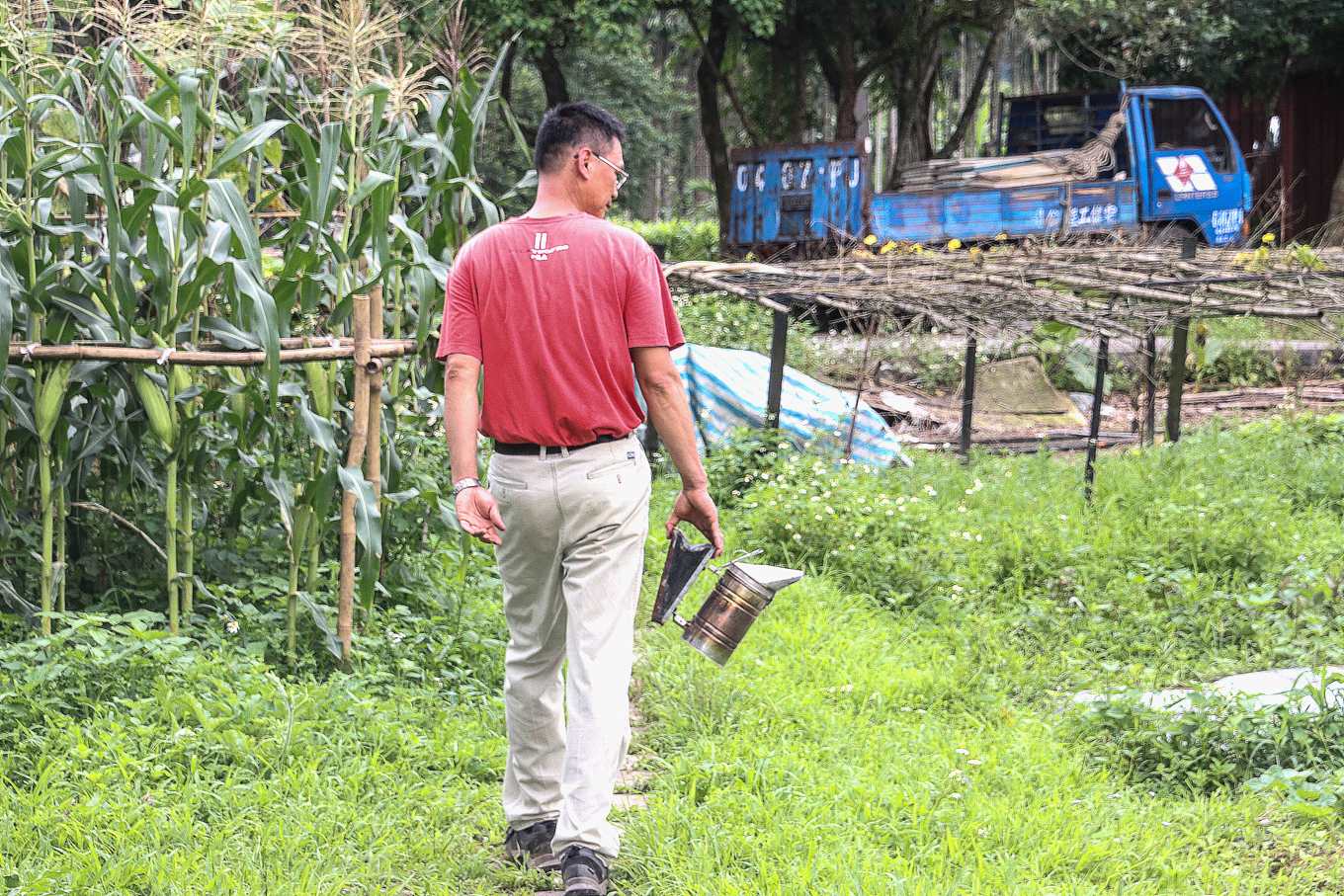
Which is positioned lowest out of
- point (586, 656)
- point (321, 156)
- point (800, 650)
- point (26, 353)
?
point (800, 650)

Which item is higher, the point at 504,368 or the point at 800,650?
the point at 504,368

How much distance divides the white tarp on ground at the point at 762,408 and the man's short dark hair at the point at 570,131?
5405 mm

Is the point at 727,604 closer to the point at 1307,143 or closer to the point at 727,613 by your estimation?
the point at 727,613

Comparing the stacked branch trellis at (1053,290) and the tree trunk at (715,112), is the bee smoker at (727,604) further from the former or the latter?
the tree trunk at (715,112)

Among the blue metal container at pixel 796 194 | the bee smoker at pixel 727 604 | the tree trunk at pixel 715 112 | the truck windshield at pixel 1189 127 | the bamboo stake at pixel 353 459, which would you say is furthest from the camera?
the tree trunk at pixel 715 112

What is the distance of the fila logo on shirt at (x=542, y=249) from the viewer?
344 centimetres

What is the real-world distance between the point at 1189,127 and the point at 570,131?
15883 millimetres

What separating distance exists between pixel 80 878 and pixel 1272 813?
3.27 m

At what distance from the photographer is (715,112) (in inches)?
830

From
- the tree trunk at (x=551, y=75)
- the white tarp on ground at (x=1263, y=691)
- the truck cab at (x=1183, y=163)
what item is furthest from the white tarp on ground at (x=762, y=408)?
the tree trunk at (x=551, y=75)

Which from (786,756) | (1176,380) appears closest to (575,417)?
(786,756)

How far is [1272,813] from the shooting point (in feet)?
13.3

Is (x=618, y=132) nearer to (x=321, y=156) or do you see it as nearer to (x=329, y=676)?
(x=321, y=156)

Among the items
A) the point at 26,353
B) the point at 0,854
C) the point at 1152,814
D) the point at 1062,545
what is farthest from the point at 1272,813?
the point at 26,353
